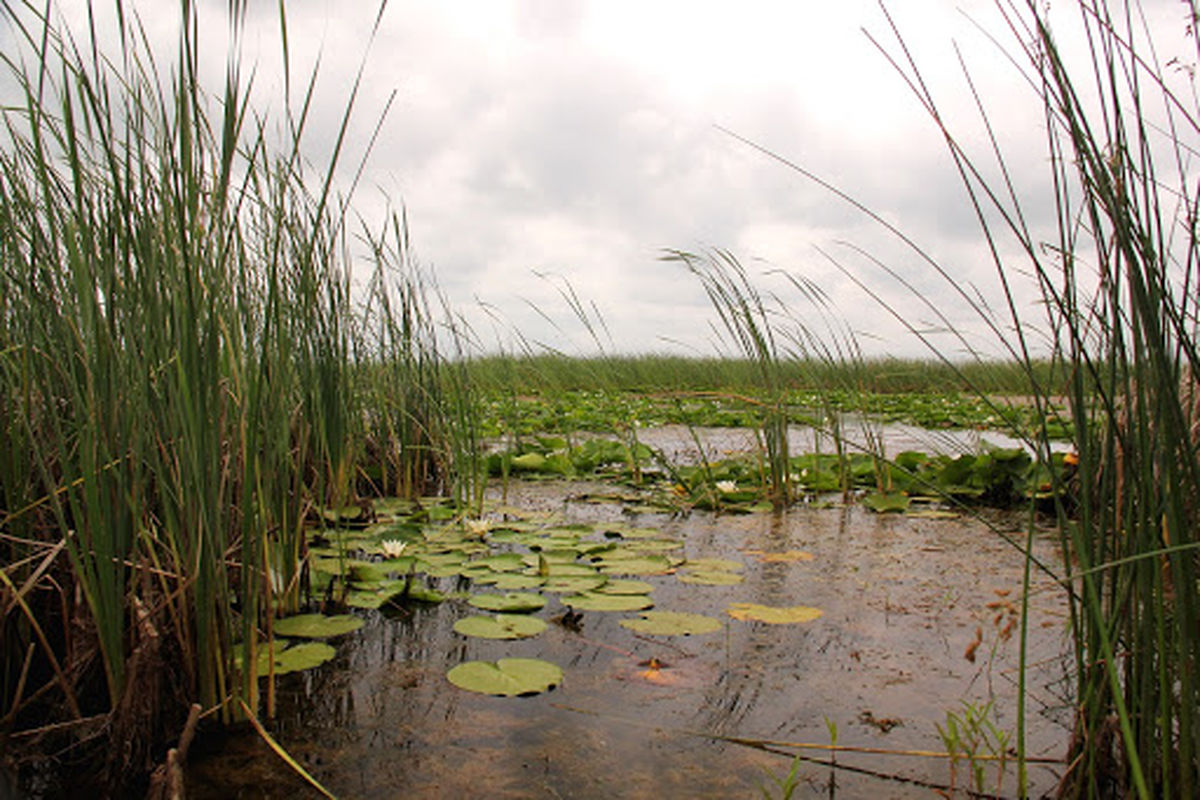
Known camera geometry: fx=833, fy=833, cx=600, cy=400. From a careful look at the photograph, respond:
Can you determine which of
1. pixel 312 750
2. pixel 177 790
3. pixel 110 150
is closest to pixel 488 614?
pixel 312 750

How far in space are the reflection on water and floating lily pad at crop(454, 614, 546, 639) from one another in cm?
2

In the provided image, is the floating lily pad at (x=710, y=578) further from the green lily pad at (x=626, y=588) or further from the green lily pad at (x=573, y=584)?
the green lily pad at (x=573, y=584)

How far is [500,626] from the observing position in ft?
6.13

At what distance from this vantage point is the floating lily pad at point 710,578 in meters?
2.27

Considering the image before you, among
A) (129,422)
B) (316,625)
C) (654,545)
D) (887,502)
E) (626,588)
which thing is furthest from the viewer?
(887,502)

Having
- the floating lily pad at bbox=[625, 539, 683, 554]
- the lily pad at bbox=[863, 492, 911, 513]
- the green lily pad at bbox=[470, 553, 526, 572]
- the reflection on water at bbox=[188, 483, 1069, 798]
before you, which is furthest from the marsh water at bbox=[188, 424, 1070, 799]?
the lily pad at bbox=[863, 492, 911, 513]

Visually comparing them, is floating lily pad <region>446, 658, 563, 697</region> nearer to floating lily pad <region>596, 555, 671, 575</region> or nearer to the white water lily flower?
floating lily pad <region>596, 555, 671, 575</region>

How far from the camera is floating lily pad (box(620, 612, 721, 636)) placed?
187 centimetres

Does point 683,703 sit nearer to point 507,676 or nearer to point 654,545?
point 507,676

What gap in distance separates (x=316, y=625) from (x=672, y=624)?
0.80 metres

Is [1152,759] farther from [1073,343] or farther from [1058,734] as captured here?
[1073,343]

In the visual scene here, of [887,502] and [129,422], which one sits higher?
[129,422]

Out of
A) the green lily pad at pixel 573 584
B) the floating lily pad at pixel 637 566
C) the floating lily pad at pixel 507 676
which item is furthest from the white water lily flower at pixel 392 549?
the floating lily pad at pixel 507 676

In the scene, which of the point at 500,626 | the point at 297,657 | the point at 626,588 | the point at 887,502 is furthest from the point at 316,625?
the point at 887,502
